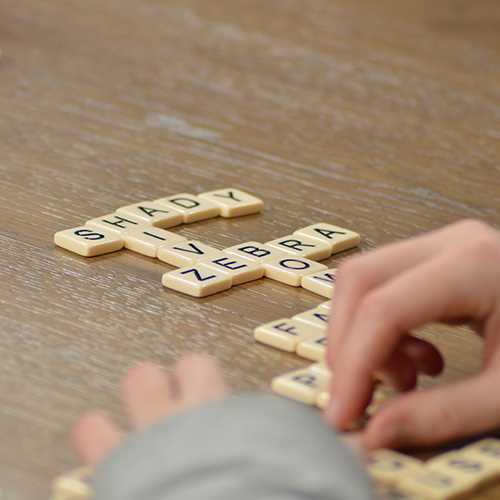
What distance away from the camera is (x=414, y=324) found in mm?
909

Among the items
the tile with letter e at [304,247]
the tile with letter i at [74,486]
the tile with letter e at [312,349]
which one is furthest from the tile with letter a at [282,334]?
the tile with letter i at [74,486]

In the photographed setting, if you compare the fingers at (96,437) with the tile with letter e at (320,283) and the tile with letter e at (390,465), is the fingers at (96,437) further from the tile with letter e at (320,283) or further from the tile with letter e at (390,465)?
the tile with letter e at (320,283)

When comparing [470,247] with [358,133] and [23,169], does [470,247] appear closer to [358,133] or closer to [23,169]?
[23,169]

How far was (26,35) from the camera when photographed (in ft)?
7.19

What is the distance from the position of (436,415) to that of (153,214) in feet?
1.97

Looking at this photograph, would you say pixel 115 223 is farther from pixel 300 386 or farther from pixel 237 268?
pixel 300 386

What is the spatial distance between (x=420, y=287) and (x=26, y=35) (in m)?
1.46

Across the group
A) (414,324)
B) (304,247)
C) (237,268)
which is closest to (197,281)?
(237,268)

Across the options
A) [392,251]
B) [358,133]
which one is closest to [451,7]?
[358,133]

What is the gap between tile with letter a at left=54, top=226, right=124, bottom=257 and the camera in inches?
51.9

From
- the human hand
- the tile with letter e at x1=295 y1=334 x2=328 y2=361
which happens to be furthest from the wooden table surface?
the human hand

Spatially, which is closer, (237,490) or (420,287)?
(237,490)

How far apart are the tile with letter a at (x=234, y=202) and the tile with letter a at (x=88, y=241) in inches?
7.0

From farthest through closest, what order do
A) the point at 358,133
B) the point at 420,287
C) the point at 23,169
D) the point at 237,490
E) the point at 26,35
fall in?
the point at 26,35 < the point at 358,133 < the point at 23,169 < the point at 420,287 < the point at 237,490
